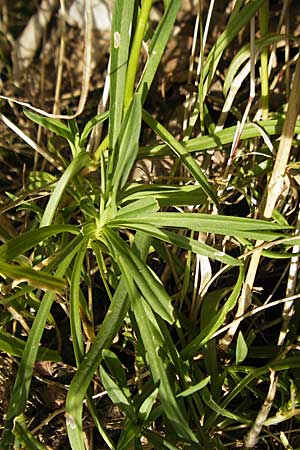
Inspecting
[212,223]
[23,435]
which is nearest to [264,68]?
[212,223]

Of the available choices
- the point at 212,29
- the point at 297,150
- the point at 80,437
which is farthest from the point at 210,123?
the point at 80,437

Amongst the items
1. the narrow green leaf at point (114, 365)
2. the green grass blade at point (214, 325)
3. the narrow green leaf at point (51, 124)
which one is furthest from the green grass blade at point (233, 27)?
the narrow green leaf at point (114, 365)

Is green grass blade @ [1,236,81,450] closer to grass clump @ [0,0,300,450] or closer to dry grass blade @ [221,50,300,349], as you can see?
grass clump @ [0,0,300,450]

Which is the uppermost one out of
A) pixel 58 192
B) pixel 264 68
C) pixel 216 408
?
pixel 264 68

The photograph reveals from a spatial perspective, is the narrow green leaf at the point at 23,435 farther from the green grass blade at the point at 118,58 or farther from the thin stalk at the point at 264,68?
the thin stalk at the point at 264,68

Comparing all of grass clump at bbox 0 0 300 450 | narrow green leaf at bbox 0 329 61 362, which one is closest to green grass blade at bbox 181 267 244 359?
grass clump at bbox 0 0 300 450

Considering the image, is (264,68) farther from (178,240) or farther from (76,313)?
(76,313)

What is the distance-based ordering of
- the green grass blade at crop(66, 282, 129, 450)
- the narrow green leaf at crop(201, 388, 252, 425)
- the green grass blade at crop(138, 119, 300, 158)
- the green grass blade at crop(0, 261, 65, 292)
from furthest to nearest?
the green grass blade at crop(138, 119, 300, 158) < the narrow green leaf at crop(201, 388, 252, 425) < the green grass blade at crop(66, 282, 129, 450) < the green grass blade at crop(0, 261, 65, 292)

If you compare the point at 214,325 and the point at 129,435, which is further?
the point at 214,325

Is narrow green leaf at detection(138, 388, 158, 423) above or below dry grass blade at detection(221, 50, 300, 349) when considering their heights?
below
